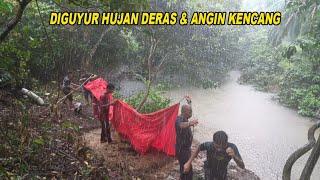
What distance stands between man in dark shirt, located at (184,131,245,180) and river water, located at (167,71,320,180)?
4083 millimetres

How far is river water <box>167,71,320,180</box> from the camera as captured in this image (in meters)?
8.74

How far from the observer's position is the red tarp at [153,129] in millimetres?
6227

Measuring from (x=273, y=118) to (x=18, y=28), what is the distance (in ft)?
30.1

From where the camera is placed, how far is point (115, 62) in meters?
14.8

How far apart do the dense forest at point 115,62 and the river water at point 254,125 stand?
82 cm

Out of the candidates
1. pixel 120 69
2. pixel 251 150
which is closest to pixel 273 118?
pixel 251 150

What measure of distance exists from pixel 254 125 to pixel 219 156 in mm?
8307

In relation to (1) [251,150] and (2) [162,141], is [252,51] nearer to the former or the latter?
(1) [251,150]

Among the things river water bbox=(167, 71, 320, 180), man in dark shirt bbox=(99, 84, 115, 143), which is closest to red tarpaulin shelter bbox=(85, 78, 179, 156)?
man in dark shirt bbox=(99, 84, 115, 143)

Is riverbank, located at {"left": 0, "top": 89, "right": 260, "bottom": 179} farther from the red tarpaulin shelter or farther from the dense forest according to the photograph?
the red tarpaulin shelter

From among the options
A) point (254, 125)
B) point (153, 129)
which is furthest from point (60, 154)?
point (254, 125)

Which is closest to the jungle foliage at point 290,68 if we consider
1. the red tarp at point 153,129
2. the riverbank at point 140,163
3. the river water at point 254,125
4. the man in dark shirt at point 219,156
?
the river water at point 254,125

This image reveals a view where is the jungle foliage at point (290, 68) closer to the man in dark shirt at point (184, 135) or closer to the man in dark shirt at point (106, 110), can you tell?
the man in dark shirt at point (184, 135)

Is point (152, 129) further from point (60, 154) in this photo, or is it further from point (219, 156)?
point (219, 156)
